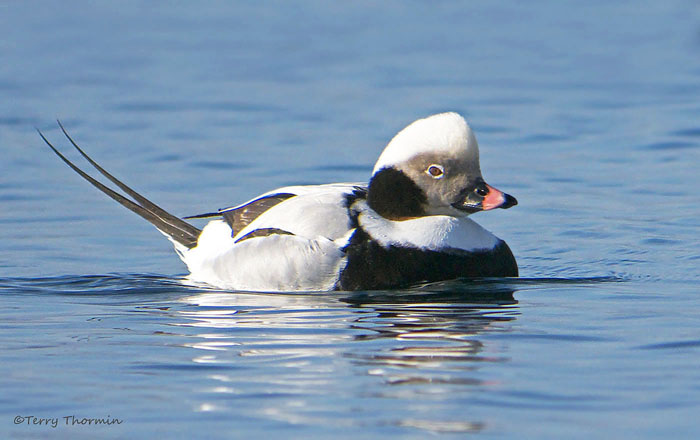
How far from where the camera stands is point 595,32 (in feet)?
50.6

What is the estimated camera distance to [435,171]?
700 cm

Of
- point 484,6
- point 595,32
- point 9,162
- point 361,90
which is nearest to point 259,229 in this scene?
point 9,162

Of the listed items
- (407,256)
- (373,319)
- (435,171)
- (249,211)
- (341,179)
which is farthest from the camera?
(341,179)

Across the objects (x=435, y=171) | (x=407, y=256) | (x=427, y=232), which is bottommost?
(x=407, y=256)

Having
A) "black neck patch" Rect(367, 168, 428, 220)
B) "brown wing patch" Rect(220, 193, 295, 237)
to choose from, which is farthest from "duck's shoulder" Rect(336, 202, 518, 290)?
"brown wing patch" Rect(220, 193, 295, 237)

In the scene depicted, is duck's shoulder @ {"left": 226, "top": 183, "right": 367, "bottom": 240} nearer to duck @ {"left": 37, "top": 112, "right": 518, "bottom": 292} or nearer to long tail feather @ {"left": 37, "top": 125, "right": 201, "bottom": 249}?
duck @ {"left": 37, "top": 112, "right": 518, "bottom": 292}

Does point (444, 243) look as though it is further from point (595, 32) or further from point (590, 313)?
point (595, 32)

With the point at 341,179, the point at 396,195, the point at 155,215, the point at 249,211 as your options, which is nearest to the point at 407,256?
the point at 396,195

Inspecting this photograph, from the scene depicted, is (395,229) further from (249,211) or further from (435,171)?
(249,211)

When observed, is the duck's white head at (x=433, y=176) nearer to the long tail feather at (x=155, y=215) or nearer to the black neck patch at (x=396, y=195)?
the black neck patch at (x=396, y=195)

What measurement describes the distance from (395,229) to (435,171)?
0.35 metres

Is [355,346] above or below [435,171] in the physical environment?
below

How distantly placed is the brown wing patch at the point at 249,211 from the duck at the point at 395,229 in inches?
6.0

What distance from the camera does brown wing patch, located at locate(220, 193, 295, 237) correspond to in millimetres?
7414
